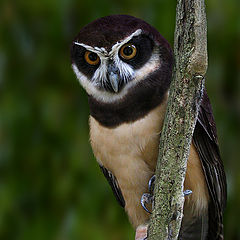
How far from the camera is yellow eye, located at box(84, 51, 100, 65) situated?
109 inches

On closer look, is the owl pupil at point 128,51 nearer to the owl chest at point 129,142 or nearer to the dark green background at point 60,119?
the owl chest at point 129,142

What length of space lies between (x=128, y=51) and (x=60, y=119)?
3.94ft

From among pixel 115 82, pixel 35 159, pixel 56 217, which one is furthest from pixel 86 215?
pixel 115 82

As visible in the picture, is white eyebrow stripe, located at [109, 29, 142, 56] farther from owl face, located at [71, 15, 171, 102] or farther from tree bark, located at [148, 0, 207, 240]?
tree bark, located at [148, 0, 207, 240]

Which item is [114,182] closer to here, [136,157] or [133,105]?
[136,157]

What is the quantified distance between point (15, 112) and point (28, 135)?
0.55 ft

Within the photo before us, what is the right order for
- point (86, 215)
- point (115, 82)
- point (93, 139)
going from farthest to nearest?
1. point (86, 215)
2. point (93, 139)
3. point (115, 82)

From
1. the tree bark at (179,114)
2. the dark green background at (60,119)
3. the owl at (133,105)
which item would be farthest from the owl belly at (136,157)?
the dark green background at (60,119)

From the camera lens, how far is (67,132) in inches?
150

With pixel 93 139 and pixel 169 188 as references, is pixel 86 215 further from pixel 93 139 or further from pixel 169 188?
pixel 169 188

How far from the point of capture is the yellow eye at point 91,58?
9.05ft

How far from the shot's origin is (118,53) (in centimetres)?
269

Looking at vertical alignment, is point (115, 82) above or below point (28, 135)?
above

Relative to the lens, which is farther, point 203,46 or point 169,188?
point 169,188
